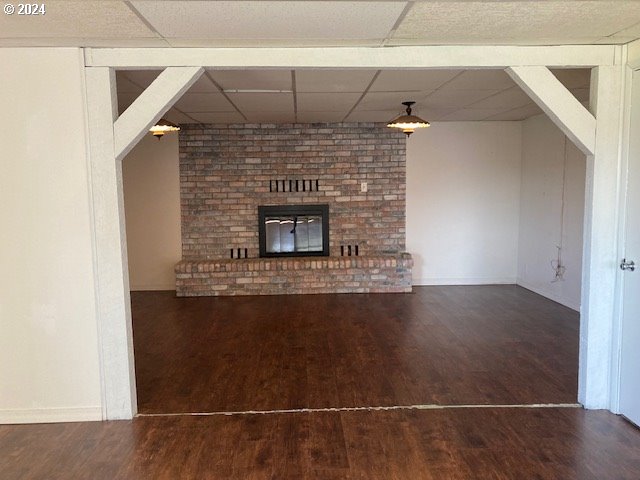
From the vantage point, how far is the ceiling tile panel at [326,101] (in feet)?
14.8

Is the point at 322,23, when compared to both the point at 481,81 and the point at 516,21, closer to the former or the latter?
the point at 516,21

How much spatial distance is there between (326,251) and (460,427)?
13.5 feet

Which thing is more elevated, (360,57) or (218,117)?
(218,117)

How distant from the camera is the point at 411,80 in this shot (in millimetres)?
3879

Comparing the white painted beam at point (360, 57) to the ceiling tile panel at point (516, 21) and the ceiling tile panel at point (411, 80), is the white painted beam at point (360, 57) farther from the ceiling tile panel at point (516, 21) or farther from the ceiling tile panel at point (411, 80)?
the ceiling tile panel at point (411, 80)

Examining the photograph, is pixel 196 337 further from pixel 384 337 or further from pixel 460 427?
pixel 460 427

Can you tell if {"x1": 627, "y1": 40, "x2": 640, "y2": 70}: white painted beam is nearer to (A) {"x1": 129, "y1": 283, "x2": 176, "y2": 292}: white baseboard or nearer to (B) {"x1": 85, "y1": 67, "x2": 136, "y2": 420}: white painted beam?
(B) {"x1": 85, "y1": 67, "x2": 136, "y2": 420}: white painted beam

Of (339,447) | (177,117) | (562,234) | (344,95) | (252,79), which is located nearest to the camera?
(339,447)

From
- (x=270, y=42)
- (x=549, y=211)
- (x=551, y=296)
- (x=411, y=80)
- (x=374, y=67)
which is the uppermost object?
(x=411, y=80)

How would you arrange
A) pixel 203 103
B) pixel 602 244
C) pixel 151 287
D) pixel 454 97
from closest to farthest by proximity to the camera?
pixel 602 244
pixel 454 97
pixel 203 103
pixel 151 287

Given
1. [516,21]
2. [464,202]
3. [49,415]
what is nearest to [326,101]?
[516,21]

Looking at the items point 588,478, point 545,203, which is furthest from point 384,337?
point 545,203

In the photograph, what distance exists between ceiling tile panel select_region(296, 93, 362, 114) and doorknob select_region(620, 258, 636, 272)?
2666mm

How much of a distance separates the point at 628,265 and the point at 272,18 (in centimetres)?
247
